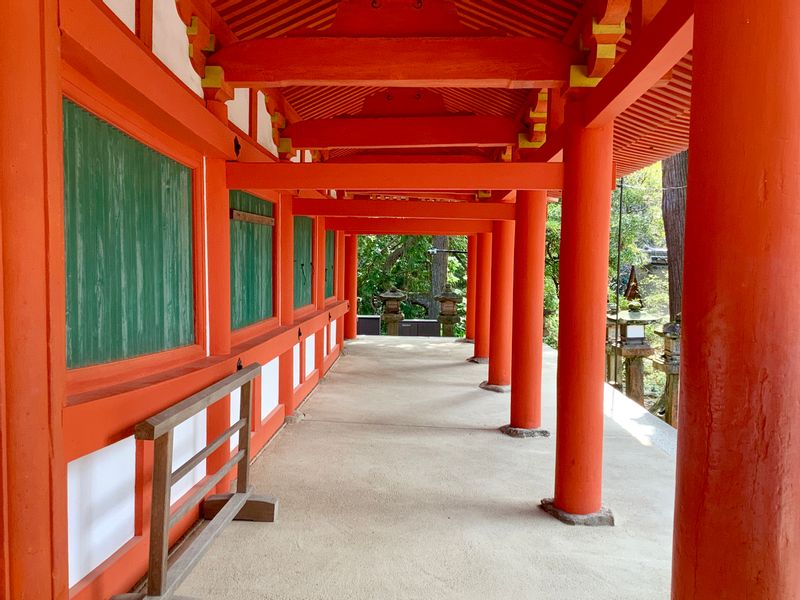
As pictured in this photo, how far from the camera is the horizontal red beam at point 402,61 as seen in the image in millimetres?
3764

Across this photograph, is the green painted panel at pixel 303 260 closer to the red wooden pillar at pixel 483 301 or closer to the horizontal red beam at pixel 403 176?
the horizontal red beam at pixel 403 176

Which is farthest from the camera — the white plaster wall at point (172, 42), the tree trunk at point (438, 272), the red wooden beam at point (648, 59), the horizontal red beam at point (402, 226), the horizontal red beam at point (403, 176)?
the tree trunk at point (438, 272)

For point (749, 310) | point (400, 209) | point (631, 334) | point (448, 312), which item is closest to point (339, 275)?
point (400, 209)

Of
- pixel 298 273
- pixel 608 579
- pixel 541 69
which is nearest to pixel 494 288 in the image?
pixel 298 273

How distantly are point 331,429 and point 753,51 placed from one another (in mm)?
5331

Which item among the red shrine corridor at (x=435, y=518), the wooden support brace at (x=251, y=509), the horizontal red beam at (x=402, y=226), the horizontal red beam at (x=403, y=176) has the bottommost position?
the red shrine corridor at (x=435, y=518)

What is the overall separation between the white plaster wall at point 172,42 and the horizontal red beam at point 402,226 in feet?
17.5

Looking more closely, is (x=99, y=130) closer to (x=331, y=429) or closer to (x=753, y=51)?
(x=753, y=51)

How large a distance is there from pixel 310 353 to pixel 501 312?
2802mm

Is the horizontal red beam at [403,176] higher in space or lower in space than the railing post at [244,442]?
higher

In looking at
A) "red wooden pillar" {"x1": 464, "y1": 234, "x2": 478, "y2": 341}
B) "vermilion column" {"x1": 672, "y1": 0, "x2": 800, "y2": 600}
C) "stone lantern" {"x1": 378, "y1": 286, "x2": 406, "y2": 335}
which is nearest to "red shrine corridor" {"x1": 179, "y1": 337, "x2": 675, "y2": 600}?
"vermilion column" {"x1": 672, "y1": 0, "x2": 800, "y2": 600}

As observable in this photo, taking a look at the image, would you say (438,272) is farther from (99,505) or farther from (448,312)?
(99,505)

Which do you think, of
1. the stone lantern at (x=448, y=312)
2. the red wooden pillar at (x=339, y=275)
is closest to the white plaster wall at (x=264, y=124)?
the red wooden pillar at (x=339, y=275)

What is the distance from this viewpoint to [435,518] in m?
3.91
